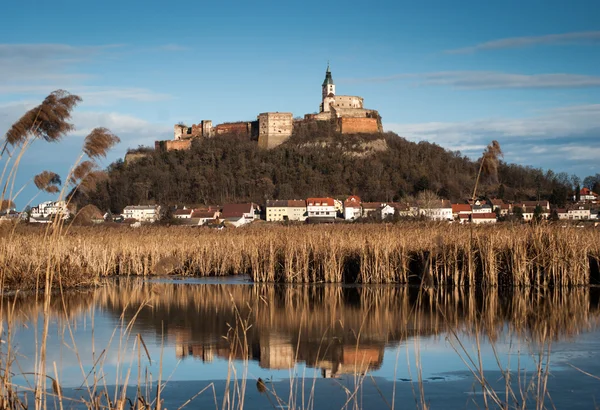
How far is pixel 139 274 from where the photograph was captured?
16.8m

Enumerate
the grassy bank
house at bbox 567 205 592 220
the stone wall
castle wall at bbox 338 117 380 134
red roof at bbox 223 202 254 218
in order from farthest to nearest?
the stone wall < castle wall at bbox 338 117 380 134 < red roof at bbox 223 202 254 218 < house at bbox 567 205 592 220 < the grassy bank

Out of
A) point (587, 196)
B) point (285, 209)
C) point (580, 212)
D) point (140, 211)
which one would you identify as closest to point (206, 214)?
point (140, 211)

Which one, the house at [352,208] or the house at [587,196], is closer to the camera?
the house at [587,196]

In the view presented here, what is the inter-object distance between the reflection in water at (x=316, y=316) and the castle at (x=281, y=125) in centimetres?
8390

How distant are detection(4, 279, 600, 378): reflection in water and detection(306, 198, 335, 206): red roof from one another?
67676mm

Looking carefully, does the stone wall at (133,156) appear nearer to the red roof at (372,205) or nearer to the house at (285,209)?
the house at (285,209)

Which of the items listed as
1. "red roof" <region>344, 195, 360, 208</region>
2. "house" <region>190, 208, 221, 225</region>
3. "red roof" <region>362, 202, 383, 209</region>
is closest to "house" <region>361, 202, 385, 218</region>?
"red roof" <region>362, 202, 383, 209</region>

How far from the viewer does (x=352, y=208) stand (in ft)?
263

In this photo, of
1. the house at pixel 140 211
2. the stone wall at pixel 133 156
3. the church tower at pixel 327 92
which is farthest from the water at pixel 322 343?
the church tower at pixel 327 92

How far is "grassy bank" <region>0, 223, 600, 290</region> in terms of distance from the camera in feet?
44.6

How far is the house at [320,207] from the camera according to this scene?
81.5 metres

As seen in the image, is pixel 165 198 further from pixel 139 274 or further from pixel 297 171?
pixel 139 274

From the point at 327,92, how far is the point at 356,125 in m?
13.0

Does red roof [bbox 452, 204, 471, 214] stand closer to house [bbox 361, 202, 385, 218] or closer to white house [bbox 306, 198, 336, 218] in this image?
house [bbox 361, 202, 385, 218]
